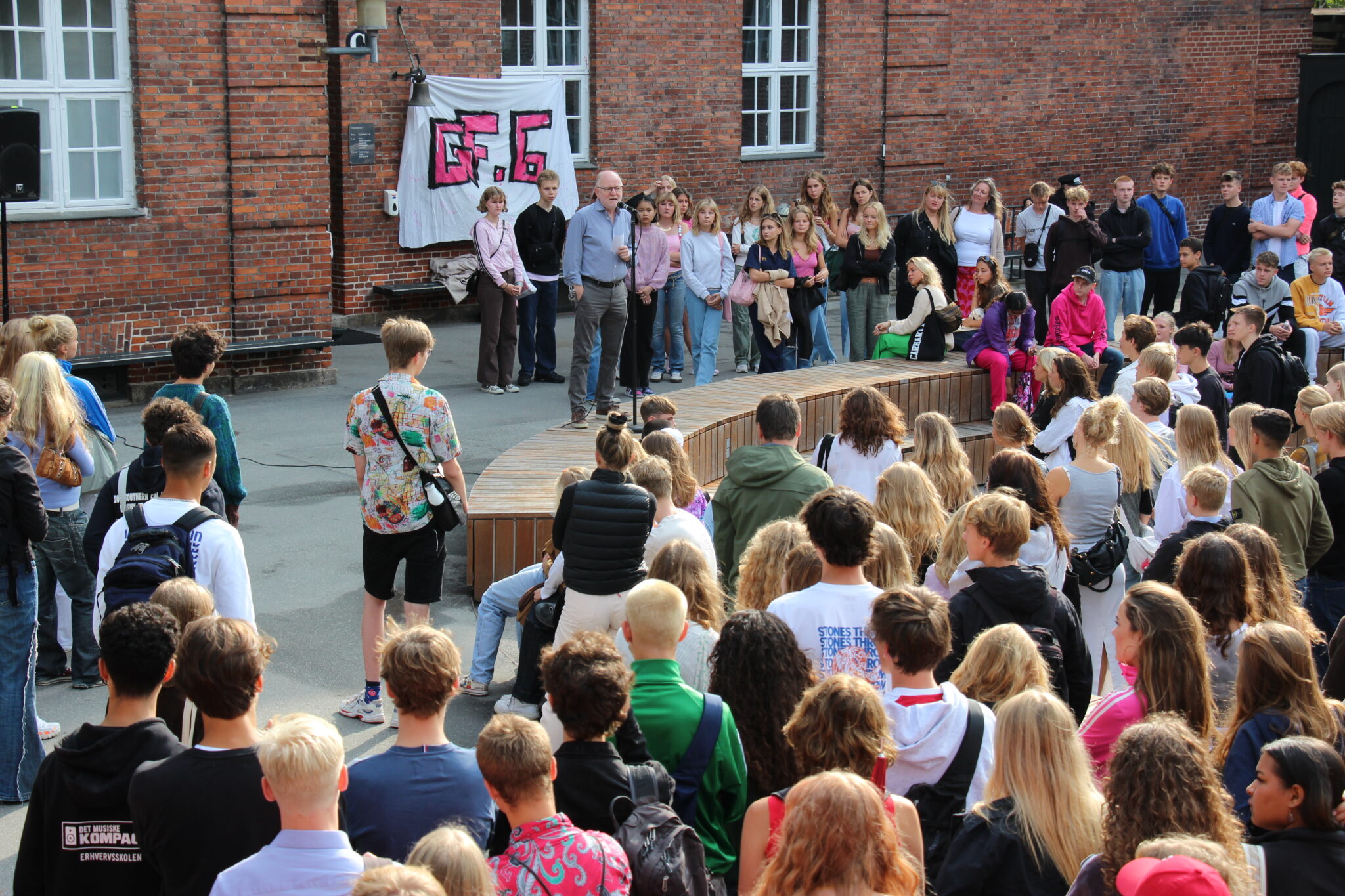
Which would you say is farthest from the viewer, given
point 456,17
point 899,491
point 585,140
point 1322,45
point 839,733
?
point 1322,45

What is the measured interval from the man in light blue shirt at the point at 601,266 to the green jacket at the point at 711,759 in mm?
7330

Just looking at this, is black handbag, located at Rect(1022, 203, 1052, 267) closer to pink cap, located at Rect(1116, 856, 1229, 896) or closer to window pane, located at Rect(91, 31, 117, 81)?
window pane, located at Rect(91, 31, 117, 81)

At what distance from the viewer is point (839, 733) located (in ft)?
11.9

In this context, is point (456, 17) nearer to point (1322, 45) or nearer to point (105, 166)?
point (105, 166)

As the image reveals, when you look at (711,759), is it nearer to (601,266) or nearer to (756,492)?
(756,492)

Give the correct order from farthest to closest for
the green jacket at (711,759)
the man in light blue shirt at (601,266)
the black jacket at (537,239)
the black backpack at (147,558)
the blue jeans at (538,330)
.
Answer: the blue jeans at (538,330), the black jacket at (537,239), the man in light blue shirt at (601,266), the black backpack at (147,558), the green jacket at (711,759)

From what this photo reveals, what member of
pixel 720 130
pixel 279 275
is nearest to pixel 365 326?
pixel 279 275

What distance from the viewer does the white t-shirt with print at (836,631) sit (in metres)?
4.75

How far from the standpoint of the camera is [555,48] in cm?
1689

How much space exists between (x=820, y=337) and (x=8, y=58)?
24.9 feet

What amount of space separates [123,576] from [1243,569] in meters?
3.95

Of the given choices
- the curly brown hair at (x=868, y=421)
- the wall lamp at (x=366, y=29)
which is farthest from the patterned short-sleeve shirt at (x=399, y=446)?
the wall lamp at (x=366, y=29)

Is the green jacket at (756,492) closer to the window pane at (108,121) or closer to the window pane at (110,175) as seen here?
the window pane at (110,175)

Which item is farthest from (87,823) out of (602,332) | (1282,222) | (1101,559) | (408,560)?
(1282,222)
